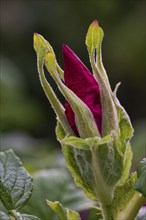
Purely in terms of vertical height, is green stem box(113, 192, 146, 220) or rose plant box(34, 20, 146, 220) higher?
rose plant box(34, 20, 146, 220)

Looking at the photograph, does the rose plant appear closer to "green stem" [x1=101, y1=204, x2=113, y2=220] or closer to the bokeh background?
"green stem" [x1=101, y1=204, x2=113, y2=220]

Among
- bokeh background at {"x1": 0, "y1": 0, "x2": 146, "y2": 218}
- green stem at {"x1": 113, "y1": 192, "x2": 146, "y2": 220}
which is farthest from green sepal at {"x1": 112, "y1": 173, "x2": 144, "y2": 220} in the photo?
bokeh background at {"x1": 0, "y1": 0, "x2": 146, "y2": 218}

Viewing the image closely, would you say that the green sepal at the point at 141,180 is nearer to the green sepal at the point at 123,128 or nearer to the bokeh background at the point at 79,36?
the green sepal at the point at 123,128

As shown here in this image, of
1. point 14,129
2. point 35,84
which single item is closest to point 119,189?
point 14,129

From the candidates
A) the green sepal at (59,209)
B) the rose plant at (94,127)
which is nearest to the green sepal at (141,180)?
the rose plant at (94,127)

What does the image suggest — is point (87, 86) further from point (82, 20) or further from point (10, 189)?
point (82, 20)
